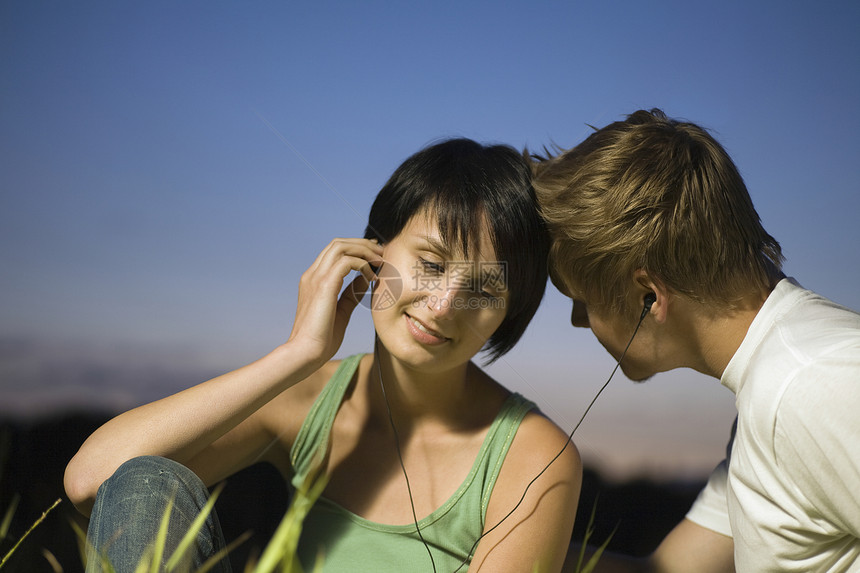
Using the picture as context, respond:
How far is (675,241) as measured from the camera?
4.13 feet

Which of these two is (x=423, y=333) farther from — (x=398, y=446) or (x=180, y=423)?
(x=180, y=423)

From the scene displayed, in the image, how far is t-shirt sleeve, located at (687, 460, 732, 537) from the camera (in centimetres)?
152

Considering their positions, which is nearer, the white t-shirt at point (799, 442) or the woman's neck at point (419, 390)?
the white t-shirt at point (799, 442)

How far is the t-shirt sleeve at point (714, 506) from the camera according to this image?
152 centimetres

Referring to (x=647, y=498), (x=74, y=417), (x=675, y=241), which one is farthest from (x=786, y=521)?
(x=74, y=417)

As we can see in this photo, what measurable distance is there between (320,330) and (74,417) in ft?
3.47

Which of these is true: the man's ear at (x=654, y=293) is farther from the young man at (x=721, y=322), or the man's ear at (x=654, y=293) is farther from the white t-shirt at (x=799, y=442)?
the white t-shirt at (x=799, y=442)

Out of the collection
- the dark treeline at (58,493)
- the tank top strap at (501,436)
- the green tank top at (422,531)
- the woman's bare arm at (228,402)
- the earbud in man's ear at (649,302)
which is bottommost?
the dark treeline at (58,493)

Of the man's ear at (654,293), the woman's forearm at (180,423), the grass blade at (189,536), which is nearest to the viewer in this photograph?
the grass blade at (189,536)

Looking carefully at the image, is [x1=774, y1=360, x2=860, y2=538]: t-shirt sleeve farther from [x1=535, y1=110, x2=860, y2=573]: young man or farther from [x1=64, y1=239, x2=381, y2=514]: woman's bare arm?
[x1=64, y1=239, x2=381, y2=514]: woman's bare arm

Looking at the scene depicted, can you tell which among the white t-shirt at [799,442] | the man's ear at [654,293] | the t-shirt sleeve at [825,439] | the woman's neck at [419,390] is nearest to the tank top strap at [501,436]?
the woman's neck at [419,390]

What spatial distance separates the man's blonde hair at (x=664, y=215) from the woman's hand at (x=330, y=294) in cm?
40

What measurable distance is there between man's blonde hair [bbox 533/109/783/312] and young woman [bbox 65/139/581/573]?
0.12 metres

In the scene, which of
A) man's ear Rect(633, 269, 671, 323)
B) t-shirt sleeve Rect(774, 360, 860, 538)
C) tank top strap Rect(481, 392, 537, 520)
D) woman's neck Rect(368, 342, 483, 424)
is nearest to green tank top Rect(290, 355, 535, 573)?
tank top strap Rect(481, 392, 537, 520)
